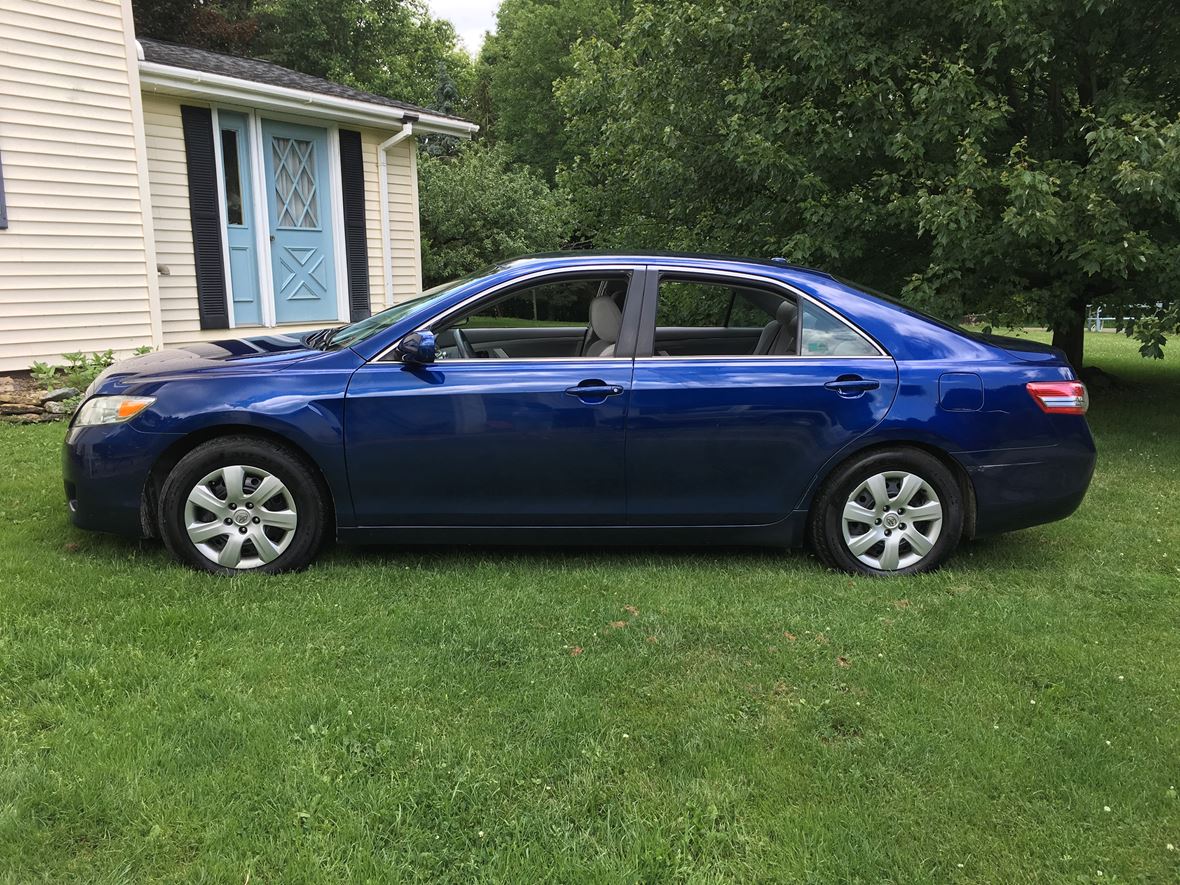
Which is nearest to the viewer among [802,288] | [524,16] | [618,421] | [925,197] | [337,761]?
[337,761]

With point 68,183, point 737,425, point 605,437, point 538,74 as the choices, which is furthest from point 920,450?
point 538,74

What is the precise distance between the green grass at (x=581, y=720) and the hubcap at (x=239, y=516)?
171mm

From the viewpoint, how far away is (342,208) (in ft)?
37.2

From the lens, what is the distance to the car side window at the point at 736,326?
14.3 ft

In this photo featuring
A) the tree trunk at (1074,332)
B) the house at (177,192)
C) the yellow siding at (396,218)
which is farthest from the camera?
the yellow siding at (396,218)

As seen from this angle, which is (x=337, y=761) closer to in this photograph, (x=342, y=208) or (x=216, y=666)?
(x=216, y=666)

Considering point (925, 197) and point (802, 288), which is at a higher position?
point (925, 197)

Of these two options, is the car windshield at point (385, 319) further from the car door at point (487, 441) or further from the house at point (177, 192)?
the house at point (177, 192)

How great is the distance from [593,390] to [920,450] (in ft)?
5.28

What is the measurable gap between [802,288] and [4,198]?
7.76m

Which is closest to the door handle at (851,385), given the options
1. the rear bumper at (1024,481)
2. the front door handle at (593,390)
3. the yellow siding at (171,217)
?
the rear bumper at (1024,481)

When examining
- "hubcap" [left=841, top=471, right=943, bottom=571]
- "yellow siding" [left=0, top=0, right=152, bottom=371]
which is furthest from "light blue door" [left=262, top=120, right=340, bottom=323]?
"hubcap" [left=841, top=471, right=943, bottom=571]

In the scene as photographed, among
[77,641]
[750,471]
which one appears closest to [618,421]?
[750,471]

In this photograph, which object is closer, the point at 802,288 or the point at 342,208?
the point at 802,288
